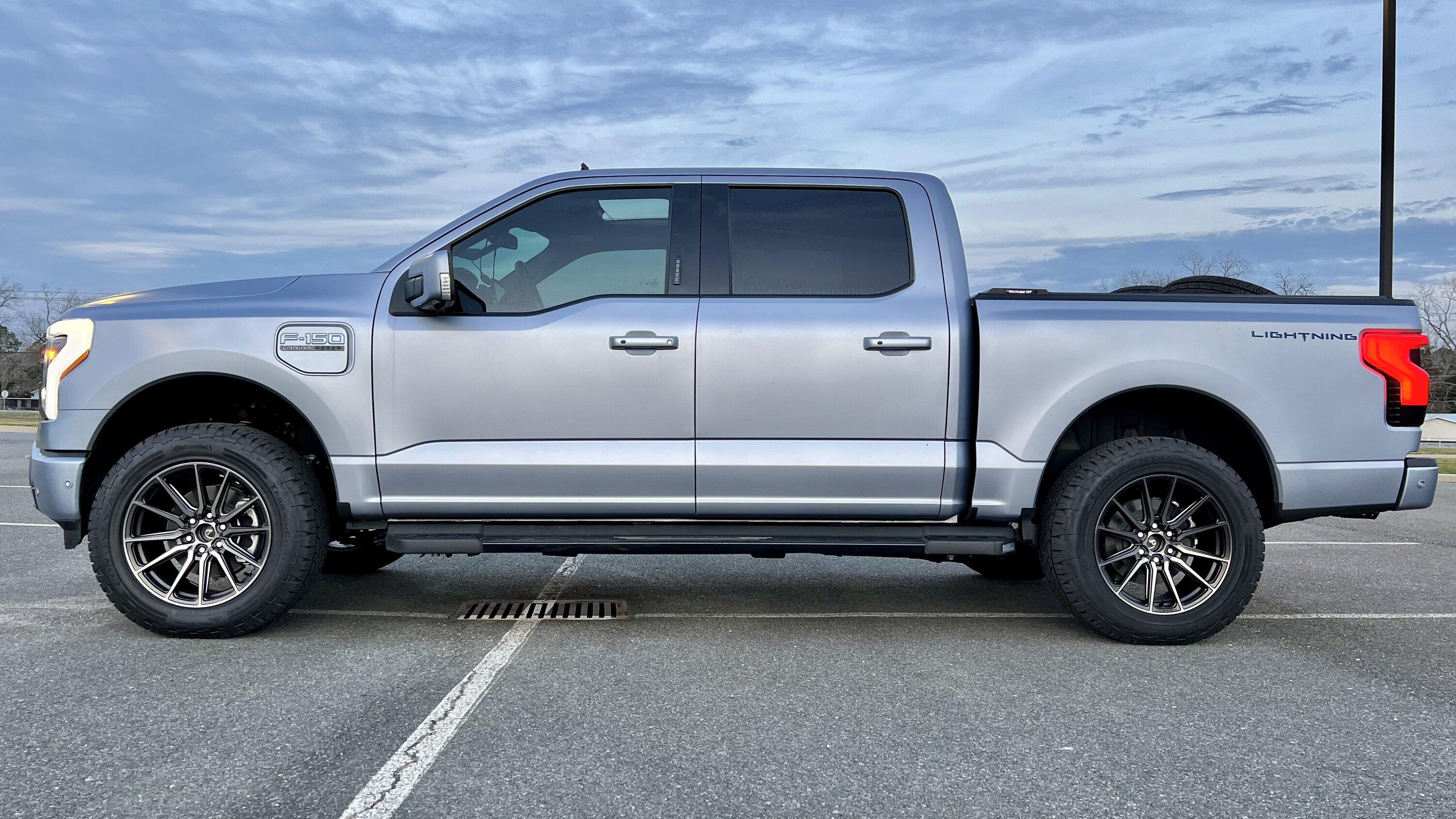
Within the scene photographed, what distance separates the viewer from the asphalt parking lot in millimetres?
3018

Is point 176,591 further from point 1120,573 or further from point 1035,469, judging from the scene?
point 1120,573

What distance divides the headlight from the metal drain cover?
2.11 metres

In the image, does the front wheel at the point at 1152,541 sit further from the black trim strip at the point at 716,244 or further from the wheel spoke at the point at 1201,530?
the black trim strip at the point at 716,244

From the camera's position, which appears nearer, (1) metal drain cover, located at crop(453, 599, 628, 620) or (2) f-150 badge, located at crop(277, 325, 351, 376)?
(2) f-150 badge, located at crop(277, 325, 351, 376)

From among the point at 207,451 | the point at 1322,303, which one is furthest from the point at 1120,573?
the point at 207,451

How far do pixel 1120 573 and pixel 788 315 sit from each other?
A: 2.05 metres

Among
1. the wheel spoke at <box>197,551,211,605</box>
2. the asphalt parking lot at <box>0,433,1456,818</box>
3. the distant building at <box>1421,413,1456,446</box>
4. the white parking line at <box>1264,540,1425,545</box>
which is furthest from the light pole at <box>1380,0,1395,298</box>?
the distant building at <box>1421,413,1456,446</box>


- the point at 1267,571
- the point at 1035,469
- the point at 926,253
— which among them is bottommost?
the point at 1267,571

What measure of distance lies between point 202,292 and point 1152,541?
469cm

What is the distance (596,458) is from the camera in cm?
477

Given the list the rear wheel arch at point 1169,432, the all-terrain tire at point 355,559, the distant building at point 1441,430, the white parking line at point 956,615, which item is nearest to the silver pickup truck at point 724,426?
the rear wheel arch at point 1169,432

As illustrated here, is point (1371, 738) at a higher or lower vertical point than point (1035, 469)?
lower

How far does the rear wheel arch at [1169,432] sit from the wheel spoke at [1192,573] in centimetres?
53

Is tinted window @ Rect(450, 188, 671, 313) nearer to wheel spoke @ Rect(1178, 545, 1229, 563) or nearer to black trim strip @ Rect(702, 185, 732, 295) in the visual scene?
black trim strip @ Rect(702, 185, 732, 295)
